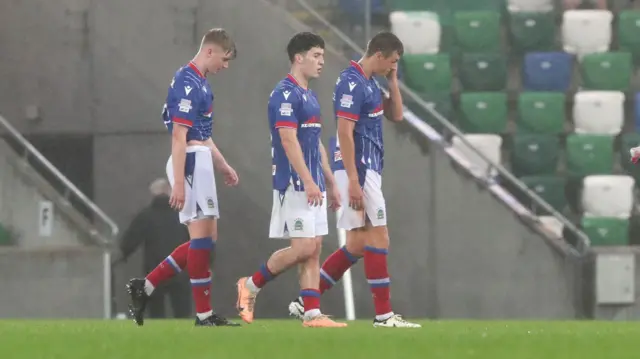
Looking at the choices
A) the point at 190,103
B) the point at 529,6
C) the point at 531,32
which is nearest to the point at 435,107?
the point at 531,32

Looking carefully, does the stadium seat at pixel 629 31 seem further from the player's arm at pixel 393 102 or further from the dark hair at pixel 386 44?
the dark hair at pixel 386 44

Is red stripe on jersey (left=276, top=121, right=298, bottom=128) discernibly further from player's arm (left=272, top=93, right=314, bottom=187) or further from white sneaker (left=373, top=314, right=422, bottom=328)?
white sneaker (left=373, top=314, right=422, bottom=328)

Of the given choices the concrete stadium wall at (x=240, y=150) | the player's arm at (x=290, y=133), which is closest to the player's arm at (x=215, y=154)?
the player's arm at (x=290, y=133)

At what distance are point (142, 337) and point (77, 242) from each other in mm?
7133

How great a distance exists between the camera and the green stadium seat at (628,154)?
609 inches

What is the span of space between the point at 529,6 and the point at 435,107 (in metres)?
1.78

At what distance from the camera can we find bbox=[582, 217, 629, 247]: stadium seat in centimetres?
1509

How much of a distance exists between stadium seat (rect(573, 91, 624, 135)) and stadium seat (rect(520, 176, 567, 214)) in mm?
690

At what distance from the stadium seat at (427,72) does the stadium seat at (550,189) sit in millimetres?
1352

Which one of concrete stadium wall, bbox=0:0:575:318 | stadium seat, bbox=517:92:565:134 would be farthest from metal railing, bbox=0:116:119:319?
stadium seat, bbox=517:92:565:134

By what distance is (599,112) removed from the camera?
1571cm

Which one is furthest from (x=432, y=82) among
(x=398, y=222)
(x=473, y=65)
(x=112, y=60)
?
(x=112, y=60)

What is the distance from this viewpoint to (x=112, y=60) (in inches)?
611

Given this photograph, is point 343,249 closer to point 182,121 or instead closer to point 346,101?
point 346,101
